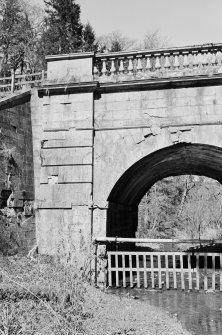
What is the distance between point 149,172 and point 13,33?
19.2 meters

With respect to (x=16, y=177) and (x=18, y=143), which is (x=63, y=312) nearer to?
(x=16, y=177)

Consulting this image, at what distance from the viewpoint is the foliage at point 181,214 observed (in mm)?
28531

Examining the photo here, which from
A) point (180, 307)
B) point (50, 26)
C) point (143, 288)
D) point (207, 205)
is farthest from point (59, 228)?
point (50, 26)

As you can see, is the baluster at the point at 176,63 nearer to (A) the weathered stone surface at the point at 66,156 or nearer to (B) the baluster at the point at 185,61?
(B) the baluster at the point at 185,61

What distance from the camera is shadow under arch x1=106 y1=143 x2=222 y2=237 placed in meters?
11.0

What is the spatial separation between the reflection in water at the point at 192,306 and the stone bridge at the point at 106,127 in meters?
2.05

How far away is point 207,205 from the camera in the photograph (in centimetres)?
2922

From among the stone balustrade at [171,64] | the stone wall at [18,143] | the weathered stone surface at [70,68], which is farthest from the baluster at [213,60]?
the stone wall at [18,143]

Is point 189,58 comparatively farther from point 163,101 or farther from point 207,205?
point 207,205

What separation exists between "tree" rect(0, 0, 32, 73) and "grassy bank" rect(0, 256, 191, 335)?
22755 mm

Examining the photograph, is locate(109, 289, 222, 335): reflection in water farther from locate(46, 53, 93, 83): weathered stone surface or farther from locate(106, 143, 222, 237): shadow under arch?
locate(46, 53, 93, 83): weathered stone surface

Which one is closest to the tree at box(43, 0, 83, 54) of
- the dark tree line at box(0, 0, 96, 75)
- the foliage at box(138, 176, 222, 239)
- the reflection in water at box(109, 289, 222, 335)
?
the dark tree line at box(0, 0, 96, 75)

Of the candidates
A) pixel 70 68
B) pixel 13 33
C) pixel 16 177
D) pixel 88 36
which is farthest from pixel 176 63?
pixel 88 36

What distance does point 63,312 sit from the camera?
5.55 meters
